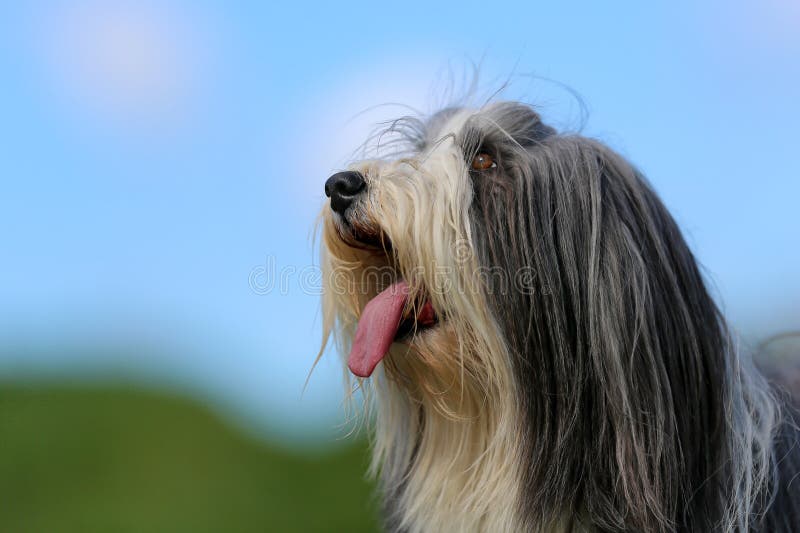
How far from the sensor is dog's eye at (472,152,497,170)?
239 cm

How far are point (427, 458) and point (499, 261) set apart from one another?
2.32 ft

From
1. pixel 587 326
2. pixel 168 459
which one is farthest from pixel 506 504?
pixel 168 459

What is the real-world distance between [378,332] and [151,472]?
3878mm

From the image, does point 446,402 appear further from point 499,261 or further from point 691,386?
point 691,386

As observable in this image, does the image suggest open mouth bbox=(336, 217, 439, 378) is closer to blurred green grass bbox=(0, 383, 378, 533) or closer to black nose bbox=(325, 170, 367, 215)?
black nose bbox=(325, 170, 367, 215)

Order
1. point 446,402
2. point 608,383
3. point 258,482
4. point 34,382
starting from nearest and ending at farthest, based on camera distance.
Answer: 1. point 608,383
2. point 446,402
3. point 258,482
4. point 34,382

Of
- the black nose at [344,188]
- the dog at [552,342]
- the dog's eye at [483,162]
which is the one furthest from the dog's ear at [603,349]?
the black nose at [344,188]

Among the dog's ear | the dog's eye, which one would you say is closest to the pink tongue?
the dog's ear

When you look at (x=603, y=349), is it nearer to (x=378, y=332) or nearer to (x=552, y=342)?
(x=552, y=342)

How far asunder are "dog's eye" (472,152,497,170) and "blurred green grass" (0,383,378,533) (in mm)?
2785

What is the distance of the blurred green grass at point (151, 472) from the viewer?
484 cm

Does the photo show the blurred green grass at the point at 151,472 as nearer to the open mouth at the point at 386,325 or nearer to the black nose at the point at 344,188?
the open mouth at the point at 386,325

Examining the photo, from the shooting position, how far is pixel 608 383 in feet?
7.06

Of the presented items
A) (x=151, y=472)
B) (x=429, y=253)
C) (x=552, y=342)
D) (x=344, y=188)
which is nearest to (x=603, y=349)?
(x=552, y=342)
